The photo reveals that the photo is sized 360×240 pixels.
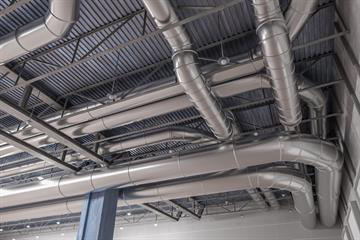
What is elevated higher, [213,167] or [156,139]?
[156,139]

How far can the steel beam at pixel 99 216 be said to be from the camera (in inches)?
426

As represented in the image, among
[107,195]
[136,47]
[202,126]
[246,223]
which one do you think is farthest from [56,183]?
[246,223]

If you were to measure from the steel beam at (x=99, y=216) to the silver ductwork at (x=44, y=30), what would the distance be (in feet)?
21.1

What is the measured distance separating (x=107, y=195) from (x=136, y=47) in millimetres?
6145

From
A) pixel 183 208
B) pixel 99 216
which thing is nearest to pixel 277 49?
pixel 99 216

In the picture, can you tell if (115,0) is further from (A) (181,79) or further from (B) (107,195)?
(B) (107,195)

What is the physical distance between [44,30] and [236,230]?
578 inches

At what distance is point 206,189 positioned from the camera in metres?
10.8

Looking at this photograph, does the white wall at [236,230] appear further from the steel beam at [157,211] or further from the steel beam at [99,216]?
the steel beam at [99,216]

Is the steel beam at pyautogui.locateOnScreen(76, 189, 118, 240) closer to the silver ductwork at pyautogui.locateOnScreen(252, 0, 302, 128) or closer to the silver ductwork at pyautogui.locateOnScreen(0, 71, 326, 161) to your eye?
the silver ductwork at pyautogui.locateOnScreen(0, 71, 326, 161)

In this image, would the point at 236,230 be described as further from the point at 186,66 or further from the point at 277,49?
the point at 277,49

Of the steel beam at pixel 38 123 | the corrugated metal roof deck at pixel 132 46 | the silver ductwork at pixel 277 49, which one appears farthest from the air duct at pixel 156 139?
the silver ductwork at pixel 277 49

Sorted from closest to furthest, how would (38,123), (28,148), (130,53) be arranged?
(130,53)
(38,123)
(28,148)

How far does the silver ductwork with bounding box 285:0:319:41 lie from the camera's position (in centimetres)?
508
